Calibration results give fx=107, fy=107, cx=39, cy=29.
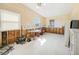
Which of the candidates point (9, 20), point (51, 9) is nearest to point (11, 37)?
point (9, 20)

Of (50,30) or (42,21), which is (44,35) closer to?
(50,30)

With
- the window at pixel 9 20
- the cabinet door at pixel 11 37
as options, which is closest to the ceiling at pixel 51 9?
the window at pixel 9 20

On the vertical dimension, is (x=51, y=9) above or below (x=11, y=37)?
above

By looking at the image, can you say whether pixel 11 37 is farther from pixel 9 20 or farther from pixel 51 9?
pixel 51 9

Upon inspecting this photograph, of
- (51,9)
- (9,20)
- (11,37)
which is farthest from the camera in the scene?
(51,9)

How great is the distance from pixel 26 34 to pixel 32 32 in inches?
10.8

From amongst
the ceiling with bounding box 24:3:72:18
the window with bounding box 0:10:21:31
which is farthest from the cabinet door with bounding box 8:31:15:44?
the ceiling with bounding box 24:3:72:18

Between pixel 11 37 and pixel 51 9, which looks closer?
pixel 11 37

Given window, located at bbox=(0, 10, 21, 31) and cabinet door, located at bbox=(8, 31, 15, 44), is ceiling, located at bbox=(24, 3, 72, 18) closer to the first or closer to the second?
window, located at bbox=(0, 10, 21, 31)

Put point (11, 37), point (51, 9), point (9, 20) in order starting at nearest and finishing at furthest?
point (9, 20) < point (11, 37) < point (51, 9)

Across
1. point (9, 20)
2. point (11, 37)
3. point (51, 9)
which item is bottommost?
point (11, 37)

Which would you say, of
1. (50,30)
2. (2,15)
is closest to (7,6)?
(2,15)

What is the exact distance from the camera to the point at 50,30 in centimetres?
467

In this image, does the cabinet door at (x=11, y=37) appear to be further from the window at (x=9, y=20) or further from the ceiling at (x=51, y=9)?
the ceiling at (x=51, y=9)
